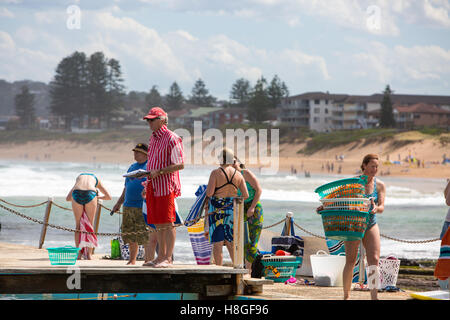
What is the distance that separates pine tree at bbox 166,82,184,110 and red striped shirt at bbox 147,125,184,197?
16858 cm

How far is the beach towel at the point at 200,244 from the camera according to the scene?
1020cm

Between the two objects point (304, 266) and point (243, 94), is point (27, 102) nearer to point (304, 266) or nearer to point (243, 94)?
point (243, 94)

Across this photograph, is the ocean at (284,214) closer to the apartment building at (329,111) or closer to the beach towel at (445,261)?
the beach towel at (445,261)

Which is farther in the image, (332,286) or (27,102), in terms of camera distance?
(27,102)

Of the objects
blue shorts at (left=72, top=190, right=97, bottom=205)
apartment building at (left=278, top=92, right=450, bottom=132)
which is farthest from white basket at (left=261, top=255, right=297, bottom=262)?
apartment building at (left=278, top=92, right=450, bottom=132)

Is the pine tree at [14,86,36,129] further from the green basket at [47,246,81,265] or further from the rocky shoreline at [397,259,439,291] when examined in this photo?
the green basket at [47,246,81,265]

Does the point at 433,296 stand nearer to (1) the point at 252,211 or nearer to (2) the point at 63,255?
(1) the point at 252,211

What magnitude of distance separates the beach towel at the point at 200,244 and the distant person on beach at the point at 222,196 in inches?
33.9

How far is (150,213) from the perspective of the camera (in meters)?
8.34

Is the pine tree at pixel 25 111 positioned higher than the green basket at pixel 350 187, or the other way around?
the pine tree at pixel 25 111

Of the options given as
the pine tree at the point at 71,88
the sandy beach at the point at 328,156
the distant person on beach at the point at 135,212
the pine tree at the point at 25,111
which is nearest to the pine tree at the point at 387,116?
the sandy beach at the point at 328,156

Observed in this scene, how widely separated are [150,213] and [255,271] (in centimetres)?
161

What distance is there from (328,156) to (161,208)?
95322mm

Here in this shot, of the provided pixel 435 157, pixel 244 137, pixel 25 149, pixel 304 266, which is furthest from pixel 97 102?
pixel 304 266
